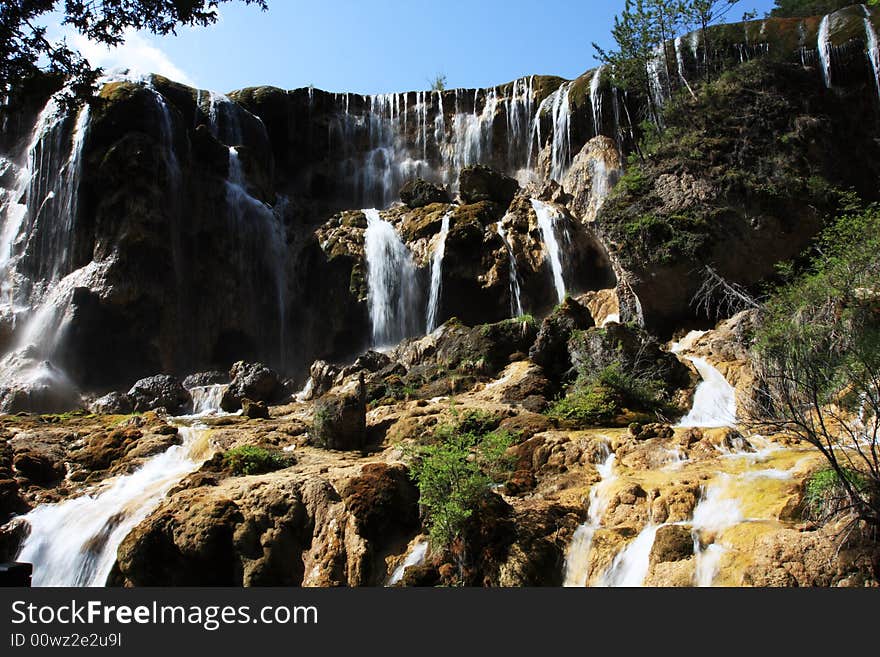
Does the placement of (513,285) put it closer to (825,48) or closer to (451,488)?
(825,48)

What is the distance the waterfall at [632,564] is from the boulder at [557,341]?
920 centimetres

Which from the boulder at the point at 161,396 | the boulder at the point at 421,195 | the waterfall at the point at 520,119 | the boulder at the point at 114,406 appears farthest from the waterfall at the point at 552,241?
the boulder at the point at 114,406

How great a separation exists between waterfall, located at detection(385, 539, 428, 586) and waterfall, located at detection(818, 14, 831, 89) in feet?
78.4

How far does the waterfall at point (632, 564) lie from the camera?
23.2 feet

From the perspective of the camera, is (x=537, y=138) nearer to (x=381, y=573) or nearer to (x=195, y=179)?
(x=195, y=179)

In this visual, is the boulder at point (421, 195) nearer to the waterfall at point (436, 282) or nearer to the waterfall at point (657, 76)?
the waterfall at point (436, 282)

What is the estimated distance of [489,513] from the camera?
26.6 feet

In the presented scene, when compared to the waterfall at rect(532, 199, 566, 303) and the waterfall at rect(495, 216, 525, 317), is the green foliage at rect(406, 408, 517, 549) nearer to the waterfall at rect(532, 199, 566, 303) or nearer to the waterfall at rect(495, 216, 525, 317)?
the waterfall at rect(495, 216, 525, 317)

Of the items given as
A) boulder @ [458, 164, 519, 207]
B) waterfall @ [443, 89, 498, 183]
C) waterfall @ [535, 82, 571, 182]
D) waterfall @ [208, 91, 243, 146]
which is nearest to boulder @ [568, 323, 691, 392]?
boulder @ [458, 164, 519, 207]

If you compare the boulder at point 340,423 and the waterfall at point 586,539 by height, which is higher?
the boulder at point 340,423

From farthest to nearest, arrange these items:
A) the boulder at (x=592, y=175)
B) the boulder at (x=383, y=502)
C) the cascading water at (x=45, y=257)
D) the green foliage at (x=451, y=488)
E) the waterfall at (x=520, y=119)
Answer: the waterfall at (x=520, y=119), the boulder at (x=592, y=175), the cascading water at (x=45, y=257), the boulder at (x=383, y=502), the green foliage at (x=451, y=488)

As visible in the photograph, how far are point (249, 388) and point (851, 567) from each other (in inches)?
681

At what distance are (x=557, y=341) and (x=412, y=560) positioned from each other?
32.6 feet

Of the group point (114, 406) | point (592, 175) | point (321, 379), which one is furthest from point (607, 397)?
point (592, 175)
